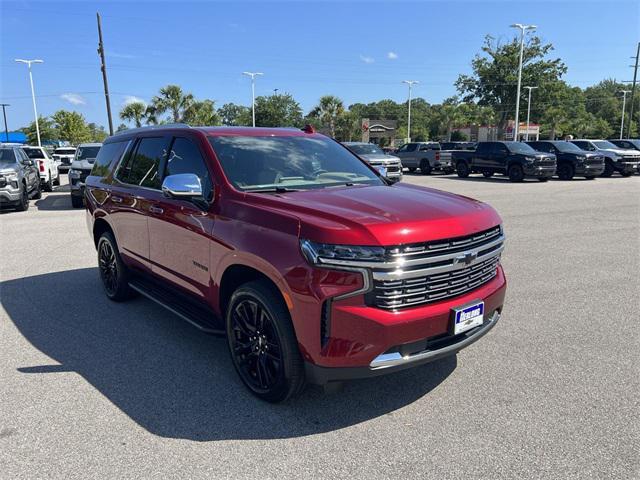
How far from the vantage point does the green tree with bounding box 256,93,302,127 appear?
76625 mm

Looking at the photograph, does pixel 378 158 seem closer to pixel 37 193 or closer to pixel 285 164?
pixel 37 193

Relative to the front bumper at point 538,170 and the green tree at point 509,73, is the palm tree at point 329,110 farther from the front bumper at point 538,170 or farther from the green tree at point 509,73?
the front bumper at point 538,170

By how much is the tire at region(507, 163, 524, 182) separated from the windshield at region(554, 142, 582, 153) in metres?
3.03

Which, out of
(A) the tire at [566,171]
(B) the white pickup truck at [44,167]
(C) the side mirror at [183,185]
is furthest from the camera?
(A) the tire at [566,171]

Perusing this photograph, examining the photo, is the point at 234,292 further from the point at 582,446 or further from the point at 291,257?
the point at 582,446

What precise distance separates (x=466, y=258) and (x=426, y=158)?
2638 cm

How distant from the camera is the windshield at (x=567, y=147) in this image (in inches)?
927

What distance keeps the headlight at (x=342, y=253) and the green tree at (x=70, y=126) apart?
75.2m

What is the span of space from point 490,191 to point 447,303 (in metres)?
16.8

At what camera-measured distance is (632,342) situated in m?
4.51

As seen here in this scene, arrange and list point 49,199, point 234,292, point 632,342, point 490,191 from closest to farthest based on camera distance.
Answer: point 234,292
point 632,342
point 49,199
point 490,191

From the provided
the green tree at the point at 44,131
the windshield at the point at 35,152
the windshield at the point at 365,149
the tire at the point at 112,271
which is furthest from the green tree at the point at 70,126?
the tire at the point at 112,271

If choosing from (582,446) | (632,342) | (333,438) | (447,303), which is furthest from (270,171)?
(632,342)

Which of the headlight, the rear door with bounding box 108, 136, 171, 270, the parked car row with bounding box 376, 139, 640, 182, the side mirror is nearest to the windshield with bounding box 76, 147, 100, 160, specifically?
the rear door with bounding box 108, 136, 171, 270
